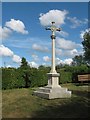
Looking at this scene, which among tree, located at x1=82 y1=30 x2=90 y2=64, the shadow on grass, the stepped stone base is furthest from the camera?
tree, located at x1=82 y1=30 x2=90 y2=64

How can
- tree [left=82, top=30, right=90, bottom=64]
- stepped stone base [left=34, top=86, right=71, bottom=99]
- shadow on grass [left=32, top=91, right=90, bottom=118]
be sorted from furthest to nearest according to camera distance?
tree [left=82, top=30, right=90, bottom=64]
stepped stone base [left=34, top=86, right=71, bottom=99]
shadow on grass [left=32, top=91, right=90, bottom=118]

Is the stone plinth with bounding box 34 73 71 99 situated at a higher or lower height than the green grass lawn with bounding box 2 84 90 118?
higher

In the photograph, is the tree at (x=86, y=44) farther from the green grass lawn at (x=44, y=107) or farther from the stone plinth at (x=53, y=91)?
the green grass lawn at (x=44, y=107)

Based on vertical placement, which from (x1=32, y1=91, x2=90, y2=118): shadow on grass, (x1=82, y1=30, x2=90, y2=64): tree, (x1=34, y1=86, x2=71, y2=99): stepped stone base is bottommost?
(x1=32, y1=91, x2=90, y2=118): shadow on grass

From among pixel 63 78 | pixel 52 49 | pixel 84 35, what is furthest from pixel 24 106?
pixel 84 35

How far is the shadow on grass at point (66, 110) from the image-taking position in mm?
10703

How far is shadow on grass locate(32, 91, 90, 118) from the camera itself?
10.7 meters

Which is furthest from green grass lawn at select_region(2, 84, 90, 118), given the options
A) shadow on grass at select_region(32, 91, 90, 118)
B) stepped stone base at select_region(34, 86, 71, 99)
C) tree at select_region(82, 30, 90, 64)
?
tree at select_region(82, 30, 90, 64)

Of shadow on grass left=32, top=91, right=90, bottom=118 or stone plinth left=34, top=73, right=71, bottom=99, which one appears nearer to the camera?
shadow on grass left=32, top=91, right=90, bottom=118

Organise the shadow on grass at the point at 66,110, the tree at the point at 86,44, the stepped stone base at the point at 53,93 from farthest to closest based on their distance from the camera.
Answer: the tree at the point at 86,44 → the stepped stone base at the point at 53,93 → the shadow on grass at the point at 66,110

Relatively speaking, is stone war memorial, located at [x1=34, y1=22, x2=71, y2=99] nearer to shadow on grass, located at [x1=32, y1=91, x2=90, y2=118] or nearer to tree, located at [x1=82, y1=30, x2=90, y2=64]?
shadow on grass, located at [x1=32, y1=91, x2=90, y2=118]

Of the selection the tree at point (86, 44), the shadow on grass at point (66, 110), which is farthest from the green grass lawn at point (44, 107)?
the tree at point (86, 44)

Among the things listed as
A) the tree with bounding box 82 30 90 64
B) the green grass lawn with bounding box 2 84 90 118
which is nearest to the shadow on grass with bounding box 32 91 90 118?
the green grass lawn with bounding box 2 84 90 118

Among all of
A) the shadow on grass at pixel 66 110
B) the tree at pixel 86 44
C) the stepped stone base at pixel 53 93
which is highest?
the tree at pixel 86 44
